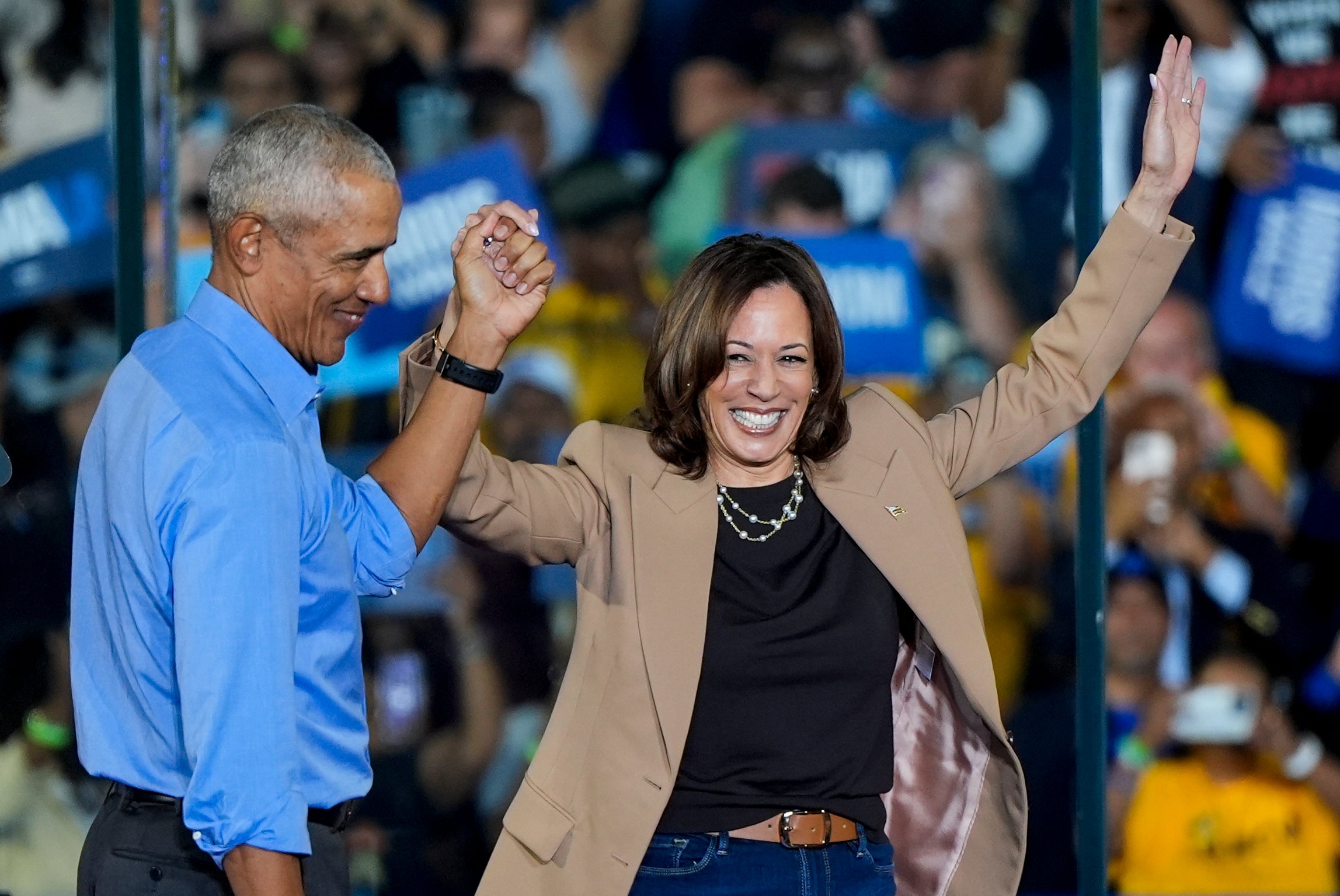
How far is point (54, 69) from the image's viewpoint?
14.1ft

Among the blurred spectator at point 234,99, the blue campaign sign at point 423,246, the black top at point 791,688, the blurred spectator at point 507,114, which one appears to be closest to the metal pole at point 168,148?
the blurred spectator at point 234,99

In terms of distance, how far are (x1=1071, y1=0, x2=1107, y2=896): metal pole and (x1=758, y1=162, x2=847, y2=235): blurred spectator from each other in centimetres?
62

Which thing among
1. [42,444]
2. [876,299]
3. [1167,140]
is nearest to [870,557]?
[1167,140]

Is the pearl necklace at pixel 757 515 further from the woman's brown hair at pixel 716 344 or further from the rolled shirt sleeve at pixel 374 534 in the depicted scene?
the rolled shirt sleeve at pixel 374 534

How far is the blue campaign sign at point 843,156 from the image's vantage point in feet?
14.1

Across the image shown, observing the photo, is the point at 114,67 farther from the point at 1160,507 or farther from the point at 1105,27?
the point at 1160,507

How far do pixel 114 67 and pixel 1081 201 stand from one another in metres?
2.51

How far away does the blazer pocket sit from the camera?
95.8 inches

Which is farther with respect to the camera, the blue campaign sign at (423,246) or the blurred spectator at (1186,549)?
the blue campaign sign at (423,246)

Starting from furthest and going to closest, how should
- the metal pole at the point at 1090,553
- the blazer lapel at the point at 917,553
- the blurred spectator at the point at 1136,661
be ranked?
the blurred spectator at the point at 1136,661 < the metal pole at the point at 1090,553 < the blazer lapel at the point at 917,553

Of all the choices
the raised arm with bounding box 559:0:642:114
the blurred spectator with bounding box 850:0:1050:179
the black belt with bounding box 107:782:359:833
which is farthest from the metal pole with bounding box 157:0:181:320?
the black belt with bounding box 107:782:359:833

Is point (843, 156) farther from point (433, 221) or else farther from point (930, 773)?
point (930, 773)

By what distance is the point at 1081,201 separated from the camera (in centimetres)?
415

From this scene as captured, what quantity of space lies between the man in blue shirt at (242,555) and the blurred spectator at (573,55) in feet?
7.54
